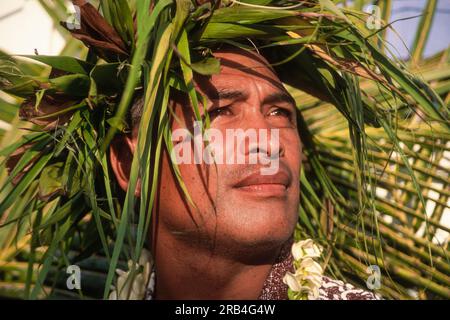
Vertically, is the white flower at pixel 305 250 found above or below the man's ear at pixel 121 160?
below

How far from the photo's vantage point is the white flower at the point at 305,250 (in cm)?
176

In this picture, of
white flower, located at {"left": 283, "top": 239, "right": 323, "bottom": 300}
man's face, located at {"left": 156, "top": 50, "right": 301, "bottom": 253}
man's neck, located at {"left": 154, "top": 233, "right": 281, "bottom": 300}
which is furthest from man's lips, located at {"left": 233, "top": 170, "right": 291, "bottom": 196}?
white flower, located at {"left": 283, "top": 239, "right": 323, "bottom": 300}

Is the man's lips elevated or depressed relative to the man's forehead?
depressed

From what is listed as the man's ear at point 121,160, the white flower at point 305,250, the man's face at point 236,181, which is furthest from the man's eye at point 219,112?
the white flower at point 305,250

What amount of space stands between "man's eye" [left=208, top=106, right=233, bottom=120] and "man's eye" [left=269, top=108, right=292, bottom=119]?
13cm

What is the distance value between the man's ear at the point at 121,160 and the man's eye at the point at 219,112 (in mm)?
273

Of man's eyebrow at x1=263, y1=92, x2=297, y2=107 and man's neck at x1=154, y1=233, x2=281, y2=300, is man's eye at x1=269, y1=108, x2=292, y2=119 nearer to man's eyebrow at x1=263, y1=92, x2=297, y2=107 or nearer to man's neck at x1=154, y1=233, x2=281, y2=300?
man's eyebrow at x1=263, y1=92, x2=297, y2=107

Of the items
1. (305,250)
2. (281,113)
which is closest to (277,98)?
(281,113)

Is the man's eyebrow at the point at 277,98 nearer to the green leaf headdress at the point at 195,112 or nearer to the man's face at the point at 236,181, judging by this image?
the man's face at the point at 236,181

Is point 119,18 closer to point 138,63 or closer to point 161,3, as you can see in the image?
point 161,3

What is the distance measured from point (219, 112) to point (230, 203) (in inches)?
8.4

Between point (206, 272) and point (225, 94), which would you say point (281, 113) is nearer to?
point (225, 94)

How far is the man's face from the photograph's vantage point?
4.83ft
